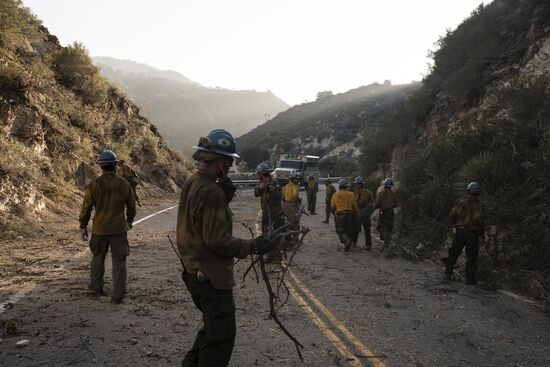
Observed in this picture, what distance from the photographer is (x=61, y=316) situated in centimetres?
581

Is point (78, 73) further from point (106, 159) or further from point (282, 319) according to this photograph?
point (282, 319)

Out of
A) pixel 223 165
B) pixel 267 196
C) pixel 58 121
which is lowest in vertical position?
pixel 267 196

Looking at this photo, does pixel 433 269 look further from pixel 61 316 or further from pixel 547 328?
pixel 61 316

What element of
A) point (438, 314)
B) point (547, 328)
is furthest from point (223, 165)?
point (547, 328)

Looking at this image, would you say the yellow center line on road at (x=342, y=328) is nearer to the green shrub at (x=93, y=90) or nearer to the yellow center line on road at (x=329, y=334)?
the yellow center line on road at (x=329, y=334)

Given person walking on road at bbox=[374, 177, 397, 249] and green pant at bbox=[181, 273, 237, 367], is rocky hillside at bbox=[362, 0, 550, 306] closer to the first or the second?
person walking on road at bbox=[374, 177, 397, 249]

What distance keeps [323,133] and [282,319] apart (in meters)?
58.2

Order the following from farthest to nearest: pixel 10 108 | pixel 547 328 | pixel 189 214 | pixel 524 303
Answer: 1. pixel 10 108
2. pixel 524 303
3. pixel 547 328
4. pixel 189 214

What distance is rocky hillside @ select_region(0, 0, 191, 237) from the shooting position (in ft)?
43.1

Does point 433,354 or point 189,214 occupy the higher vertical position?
point 189,214

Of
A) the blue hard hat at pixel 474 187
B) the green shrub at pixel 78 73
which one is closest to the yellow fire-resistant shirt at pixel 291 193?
the blue hard hat at pixel 474 187

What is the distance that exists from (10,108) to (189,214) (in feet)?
49.2

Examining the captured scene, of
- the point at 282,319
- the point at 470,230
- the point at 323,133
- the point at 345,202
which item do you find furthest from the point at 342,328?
the point at 323,133

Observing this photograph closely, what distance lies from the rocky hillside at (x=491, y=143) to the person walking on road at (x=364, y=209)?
0.95 meters
